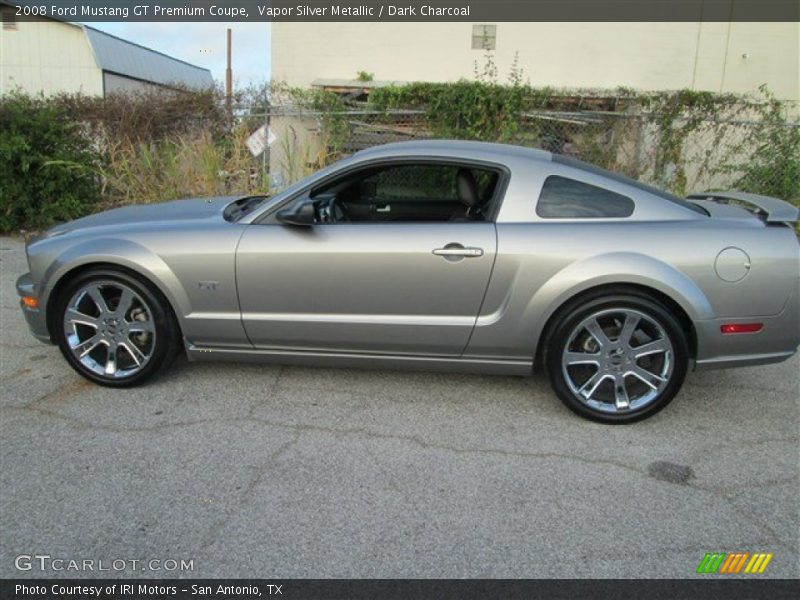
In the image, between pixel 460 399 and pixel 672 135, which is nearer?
pixel 460 399

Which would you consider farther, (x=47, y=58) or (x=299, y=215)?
(x=47, y=58)

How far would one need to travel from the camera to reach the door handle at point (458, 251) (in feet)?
11.1

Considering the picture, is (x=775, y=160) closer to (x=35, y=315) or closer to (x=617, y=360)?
(x=617, y=360)

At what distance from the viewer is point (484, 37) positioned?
1165 centimetres

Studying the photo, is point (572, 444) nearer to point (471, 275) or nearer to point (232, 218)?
point (471, 275)

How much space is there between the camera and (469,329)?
3486 mm

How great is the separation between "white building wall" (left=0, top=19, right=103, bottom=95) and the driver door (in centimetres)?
2420

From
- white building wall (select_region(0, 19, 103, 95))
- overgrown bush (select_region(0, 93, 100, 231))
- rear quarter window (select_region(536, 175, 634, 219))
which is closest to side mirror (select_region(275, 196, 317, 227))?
rear quarter window (select_region(536, 175, 634, 219))
